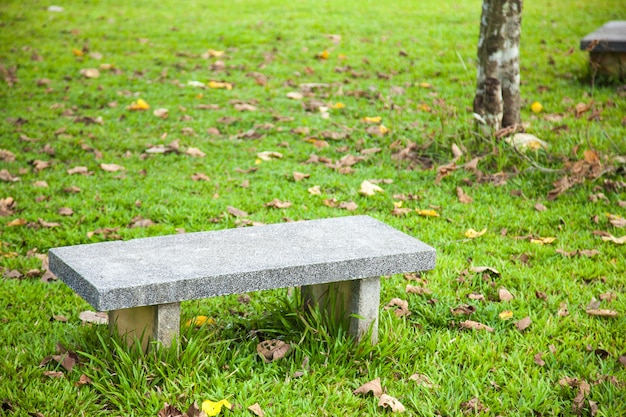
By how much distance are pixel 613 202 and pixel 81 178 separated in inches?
160

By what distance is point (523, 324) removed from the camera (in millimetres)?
3922

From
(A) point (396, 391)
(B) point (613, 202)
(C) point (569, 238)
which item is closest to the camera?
(A) point (396, 391)

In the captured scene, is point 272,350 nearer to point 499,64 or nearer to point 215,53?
point 499,64

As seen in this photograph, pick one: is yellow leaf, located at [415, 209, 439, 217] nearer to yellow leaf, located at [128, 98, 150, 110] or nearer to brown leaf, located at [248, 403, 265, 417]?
brown leaf, located at [248, 403, 265, 417]

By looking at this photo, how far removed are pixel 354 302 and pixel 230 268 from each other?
2.19 ft

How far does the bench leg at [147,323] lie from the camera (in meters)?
3.21

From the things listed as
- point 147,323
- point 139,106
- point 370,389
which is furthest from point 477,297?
point 139,106

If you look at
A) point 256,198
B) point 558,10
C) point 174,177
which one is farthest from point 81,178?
point 558,10

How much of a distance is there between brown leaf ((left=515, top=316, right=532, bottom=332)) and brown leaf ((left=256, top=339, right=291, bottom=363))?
1194 mm

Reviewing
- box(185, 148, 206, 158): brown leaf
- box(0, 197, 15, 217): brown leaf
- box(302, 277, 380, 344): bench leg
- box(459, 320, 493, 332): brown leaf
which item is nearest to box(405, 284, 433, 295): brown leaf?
box(459, 320, 493, 332): brown leaf

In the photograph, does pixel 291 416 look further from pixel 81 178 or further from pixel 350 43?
pixel 350 43

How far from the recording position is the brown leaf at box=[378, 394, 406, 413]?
3205 millimetres

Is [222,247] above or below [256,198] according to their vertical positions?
above

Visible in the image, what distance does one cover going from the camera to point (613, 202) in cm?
566
